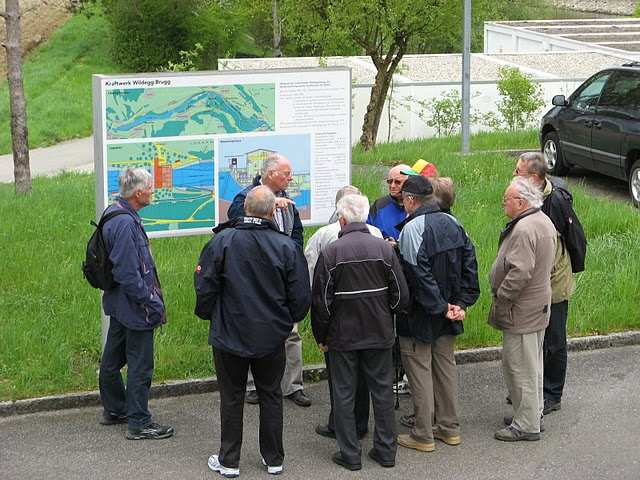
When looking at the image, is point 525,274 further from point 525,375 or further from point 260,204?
point 260,204

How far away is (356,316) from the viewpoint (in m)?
6.84

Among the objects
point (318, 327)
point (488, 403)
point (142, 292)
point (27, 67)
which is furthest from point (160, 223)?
point (27, 67)

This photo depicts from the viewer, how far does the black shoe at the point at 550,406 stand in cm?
804

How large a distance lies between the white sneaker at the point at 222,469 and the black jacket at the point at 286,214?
1635 millimetres

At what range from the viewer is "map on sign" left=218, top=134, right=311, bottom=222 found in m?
8.77

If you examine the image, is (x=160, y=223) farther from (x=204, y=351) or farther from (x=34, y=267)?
(x=34, y=267)

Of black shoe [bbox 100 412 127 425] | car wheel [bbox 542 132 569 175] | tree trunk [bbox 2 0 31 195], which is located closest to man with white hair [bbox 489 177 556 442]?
black shoe [bbox 100 412 127 425]

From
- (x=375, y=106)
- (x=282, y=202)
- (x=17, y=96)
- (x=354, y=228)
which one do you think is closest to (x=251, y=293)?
(x=354, y=228)

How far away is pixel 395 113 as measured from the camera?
2953 centimetres

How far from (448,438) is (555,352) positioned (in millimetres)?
1128

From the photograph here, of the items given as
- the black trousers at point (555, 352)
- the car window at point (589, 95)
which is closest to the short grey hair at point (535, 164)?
the black trousers at point (555, 352)

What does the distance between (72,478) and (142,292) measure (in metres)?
1.23

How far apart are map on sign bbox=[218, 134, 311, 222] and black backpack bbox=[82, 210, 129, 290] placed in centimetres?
166

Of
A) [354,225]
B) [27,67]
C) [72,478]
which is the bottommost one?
[72,478]
